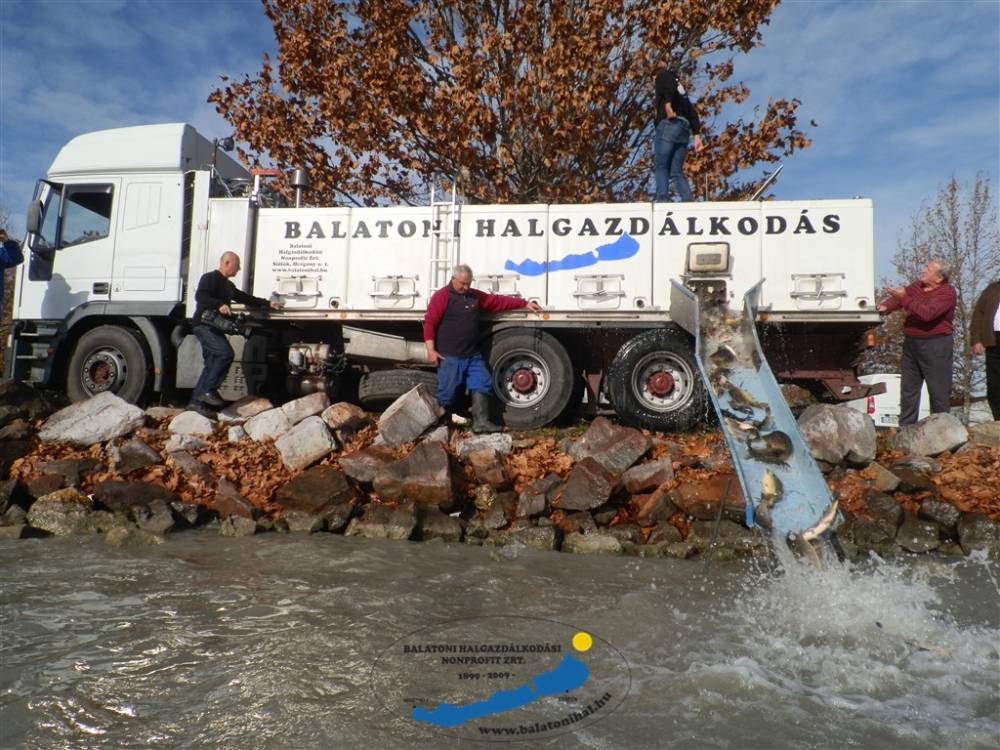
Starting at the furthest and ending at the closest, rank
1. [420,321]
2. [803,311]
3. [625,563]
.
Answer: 1. [420,321]
2. [803,311]
3. [625,563]

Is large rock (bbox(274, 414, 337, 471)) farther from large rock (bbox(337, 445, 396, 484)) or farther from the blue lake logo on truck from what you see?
the blue lake logo on truck

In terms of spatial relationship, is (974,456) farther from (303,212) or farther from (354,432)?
(303,212)

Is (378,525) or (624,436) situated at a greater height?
(624,436)

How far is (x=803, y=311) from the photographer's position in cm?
795

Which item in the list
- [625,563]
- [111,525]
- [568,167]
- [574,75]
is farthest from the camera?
[568,167]

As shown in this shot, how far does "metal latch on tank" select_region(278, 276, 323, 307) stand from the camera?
8.88 metres

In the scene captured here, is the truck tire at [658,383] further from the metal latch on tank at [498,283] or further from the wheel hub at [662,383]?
the metal latch on tank at [498,283]

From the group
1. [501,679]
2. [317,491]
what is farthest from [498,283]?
[501,679]

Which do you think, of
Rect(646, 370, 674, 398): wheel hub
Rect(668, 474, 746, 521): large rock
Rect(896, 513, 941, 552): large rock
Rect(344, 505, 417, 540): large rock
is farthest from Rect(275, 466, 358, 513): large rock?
Rect(896, 513, 941, 552): large rock

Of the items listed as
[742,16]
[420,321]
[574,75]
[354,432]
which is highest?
[742,16]

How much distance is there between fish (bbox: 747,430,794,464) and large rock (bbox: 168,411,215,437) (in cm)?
591

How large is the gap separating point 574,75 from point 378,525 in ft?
27.5

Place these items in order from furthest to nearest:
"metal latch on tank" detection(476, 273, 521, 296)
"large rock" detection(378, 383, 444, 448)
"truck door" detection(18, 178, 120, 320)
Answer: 1. "truck door" detection(18, 178, 120, 320)
2. "metal latch on tank" detection(476, 273, 521, 296)
3. "large rock" detection(378, 383, 444, 448)

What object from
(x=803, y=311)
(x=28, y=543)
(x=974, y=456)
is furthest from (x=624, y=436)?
(x=28, y=543)
